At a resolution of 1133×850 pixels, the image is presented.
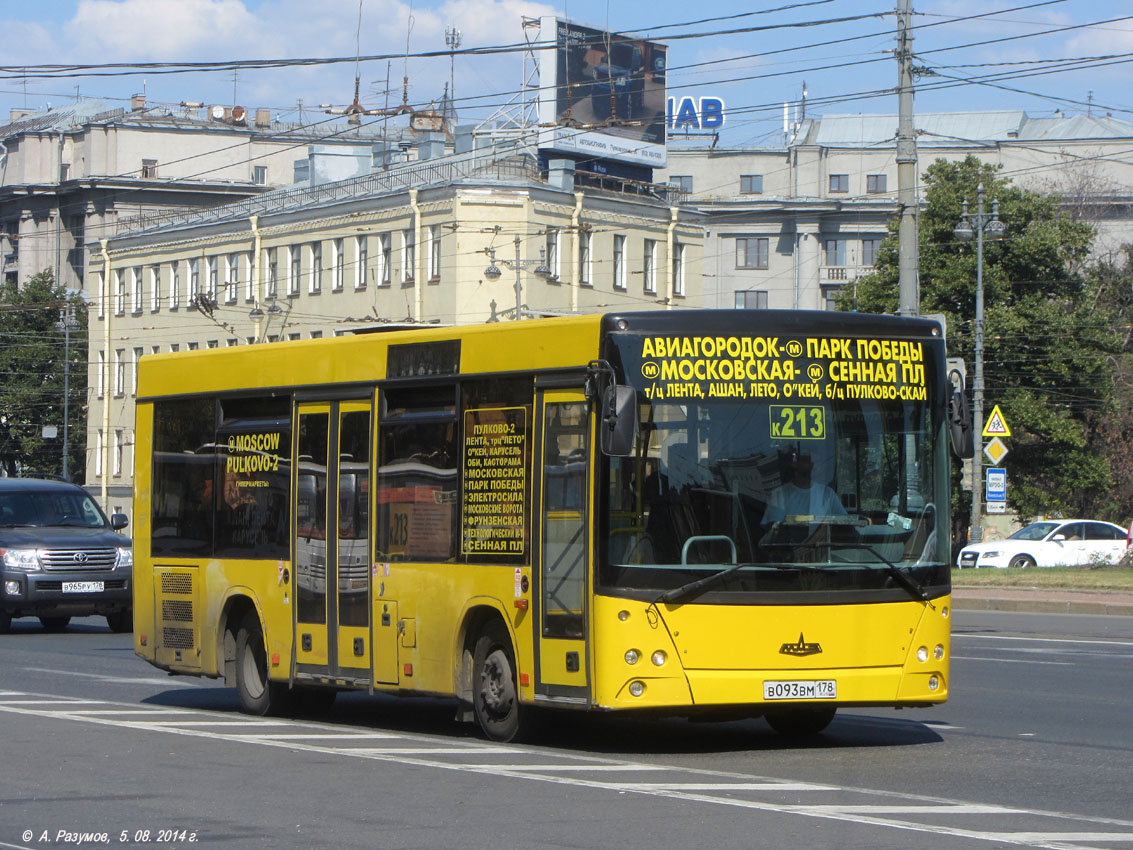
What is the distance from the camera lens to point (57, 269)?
342ft

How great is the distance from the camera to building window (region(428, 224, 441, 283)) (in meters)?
66.6

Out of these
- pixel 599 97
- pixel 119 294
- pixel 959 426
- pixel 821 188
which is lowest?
pixel 959 426

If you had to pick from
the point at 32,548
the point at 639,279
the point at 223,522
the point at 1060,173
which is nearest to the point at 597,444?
the point at 223,522

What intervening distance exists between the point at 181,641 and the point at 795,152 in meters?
96.2

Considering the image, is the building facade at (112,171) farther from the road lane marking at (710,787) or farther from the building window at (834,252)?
the road lane marking at (710,787)

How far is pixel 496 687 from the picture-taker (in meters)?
12.1

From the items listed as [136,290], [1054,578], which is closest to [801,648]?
[1054,578]

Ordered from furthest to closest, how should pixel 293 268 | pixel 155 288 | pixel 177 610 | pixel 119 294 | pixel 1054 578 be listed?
pixel 119 294, pixel 155 288, pixel 293 268, pixel 1054 578, pixel 177 610

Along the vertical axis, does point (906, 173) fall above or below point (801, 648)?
above

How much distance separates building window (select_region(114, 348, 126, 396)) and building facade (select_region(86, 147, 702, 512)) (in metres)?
0.06

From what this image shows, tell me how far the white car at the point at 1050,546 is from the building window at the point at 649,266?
95.0 ft

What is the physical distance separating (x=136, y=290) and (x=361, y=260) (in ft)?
51.6

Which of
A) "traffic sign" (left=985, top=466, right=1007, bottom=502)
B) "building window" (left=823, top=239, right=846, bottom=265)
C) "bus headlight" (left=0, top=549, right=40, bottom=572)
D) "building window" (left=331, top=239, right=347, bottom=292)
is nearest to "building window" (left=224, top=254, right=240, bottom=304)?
"building window" (left=331, top=239, right=347, bottom=292)

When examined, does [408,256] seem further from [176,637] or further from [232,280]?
[176,637]
